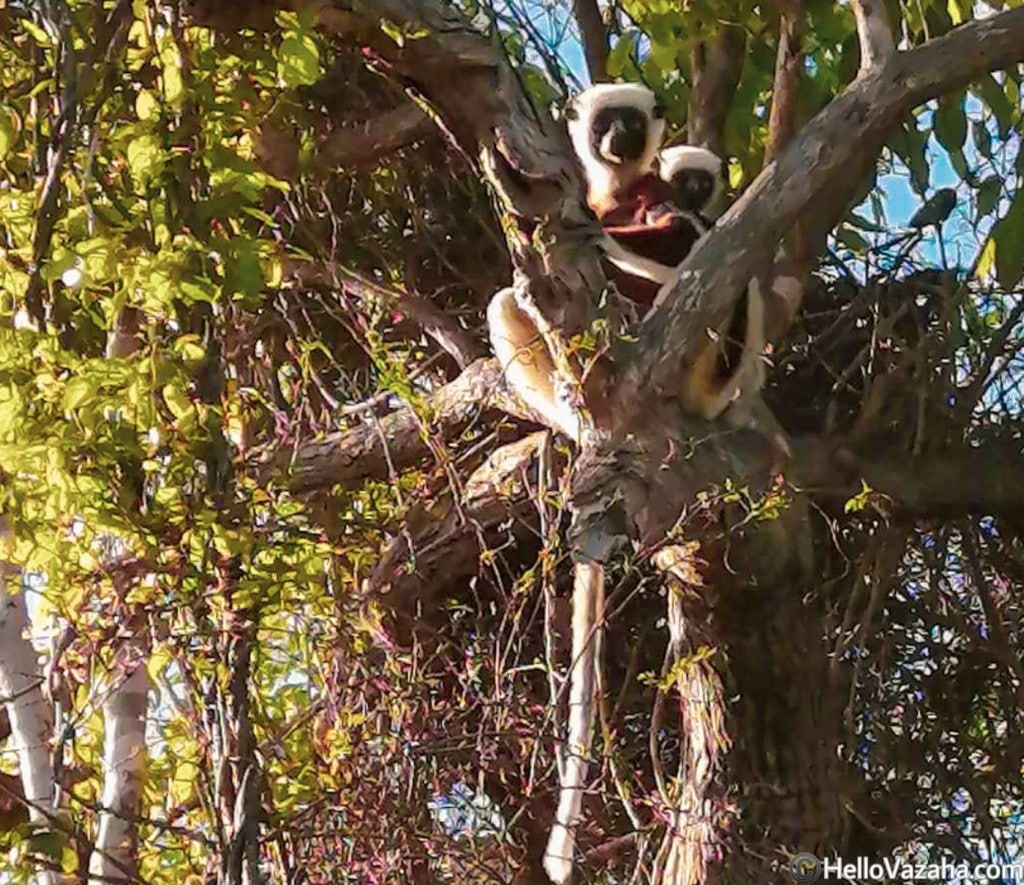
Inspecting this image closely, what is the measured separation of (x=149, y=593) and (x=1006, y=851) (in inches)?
77.4

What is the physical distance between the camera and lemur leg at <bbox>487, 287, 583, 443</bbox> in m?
2.42

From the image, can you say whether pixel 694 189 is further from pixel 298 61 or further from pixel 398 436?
pixel 298 61

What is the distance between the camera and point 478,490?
2.59 m

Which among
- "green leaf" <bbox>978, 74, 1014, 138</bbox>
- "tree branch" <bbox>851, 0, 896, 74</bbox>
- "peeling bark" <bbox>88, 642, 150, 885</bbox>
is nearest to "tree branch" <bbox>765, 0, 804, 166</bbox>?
"tree branch" <bbox>851, 0, 896, 74</bbox>

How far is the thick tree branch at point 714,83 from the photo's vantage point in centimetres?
263

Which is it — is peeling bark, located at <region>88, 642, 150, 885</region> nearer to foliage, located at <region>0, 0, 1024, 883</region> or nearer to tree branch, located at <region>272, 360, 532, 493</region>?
foliage, located at <region>0, 0, 1024, 883</region>

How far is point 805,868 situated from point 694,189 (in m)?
1.43

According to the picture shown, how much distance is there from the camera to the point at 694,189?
2957 millimetres

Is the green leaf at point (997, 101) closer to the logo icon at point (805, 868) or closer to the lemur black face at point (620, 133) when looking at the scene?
the lemur black face at point (620, 133)

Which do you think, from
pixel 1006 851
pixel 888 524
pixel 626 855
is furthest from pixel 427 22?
pixel 1006 851

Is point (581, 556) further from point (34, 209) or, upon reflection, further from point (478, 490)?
point (34, 209)

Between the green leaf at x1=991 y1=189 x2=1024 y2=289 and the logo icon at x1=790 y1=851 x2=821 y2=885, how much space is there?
1082mm

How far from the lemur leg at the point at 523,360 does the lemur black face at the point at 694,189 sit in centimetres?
52

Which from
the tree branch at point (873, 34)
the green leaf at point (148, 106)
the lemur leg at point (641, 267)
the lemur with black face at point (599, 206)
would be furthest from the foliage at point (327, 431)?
the lemur leg at point (641, 267)
